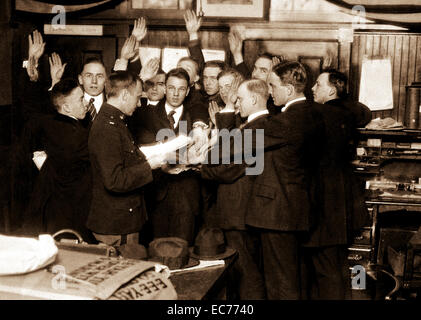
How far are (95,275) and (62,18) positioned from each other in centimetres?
480

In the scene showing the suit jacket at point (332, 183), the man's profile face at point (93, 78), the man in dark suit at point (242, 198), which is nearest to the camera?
the man in dark suit at point (242, 198)

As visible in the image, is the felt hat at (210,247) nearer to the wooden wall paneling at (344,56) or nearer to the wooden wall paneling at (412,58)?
the wooden wall paneling at (344,56)

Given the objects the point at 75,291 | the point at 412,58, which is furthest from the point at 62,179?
the point at 412,58

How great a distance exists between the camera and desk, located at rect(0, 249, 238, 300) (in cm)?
223

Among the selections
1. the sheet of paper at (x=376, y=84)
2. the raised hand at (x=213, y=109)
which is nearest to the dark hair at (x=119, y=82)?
the raised hand at (x=213, y=109)

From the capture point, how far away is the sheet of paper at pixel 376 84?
606cm

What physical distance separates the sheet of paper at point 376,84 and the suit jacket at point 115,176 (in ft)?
9.97

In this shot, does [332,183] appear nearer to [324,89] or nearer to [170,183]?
[324,89]

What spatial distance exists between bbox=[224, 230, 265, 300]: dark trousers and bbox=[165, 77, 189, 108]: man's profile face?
130cm

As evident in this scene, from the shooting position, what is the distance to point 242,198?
4387 mm

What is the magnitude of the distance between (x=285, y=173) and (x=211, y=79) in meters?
1.63

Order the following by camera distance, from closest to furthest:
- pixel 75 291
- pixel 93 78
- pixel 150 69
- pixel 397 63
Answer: pixel 75 291 → pixel 93 78 → pixel 150 69 → pixel 397 63

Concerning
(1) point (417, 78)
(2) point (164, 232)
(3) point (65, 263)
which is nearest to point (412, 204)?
(1) point (417, 78)

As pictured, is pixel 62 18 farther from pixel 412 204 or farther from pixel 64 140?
pixel 412 204
